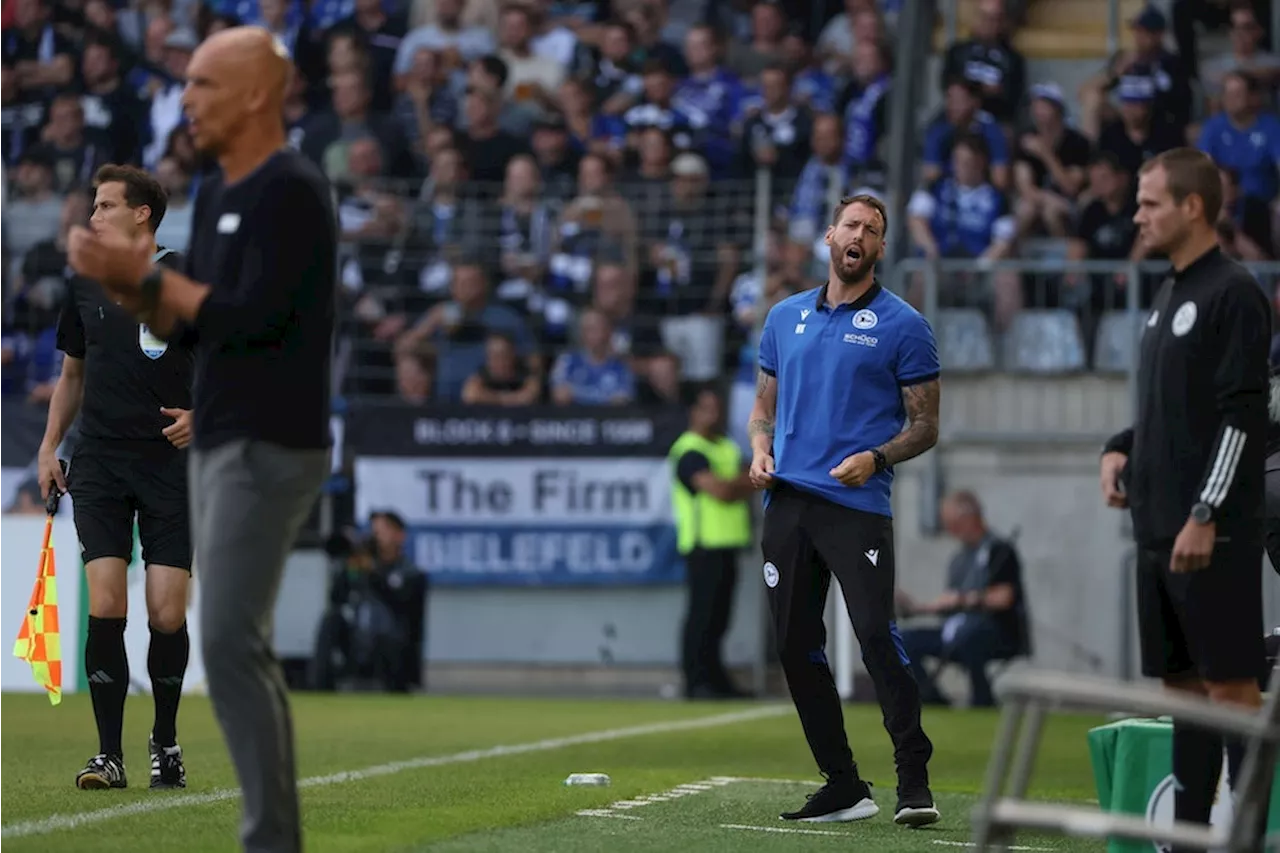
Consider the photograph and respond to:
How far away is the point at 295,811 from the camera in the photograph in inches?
218

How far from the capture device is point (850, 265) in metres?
8.33

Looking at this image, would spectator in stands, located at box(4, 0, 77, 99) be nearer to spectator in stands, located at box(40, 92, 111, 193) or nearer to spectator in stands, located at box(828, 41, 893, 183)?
spectator in stands, located at box(40, 92, 111, 193)

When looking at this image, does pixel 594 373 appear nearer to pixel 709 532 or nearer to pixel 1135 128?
pixel 709 532

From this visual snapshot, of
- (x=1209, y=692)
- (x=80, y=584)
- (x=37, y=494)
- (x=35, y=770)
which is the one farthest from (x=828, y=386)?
(x=37, y=494)

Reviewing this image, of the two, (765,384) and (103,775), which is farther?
(765,384)

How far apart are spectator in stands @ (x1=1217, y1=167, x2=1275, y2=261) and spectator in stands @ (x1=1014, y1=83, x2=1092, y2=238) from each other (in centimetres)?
129

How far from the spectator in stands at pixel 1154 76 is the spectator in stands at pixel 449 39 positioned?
604 cm

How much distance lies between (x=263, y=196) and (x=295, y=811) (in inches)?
62.9

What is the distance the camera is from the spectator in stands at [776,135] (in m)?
19.3

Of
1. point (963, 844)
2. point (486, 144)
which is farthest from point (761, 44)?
point (963, 844)

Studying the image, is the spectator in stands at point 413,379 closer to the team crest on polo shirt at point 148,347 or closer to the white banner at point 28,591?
the white banner at point 28,591

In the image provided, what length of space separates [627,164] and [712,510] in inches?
162

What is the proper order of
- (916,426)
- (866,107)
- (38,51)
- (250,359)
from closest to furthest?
1. (250,359)
2. (916,426)
3. (866,107)
4. (38,51)

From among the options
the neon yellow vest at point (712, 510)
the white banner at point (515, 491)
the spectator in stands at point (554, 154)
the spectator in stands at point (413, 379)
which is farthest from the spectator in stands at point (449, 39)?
the neon yellow vest at point (712, 510)
